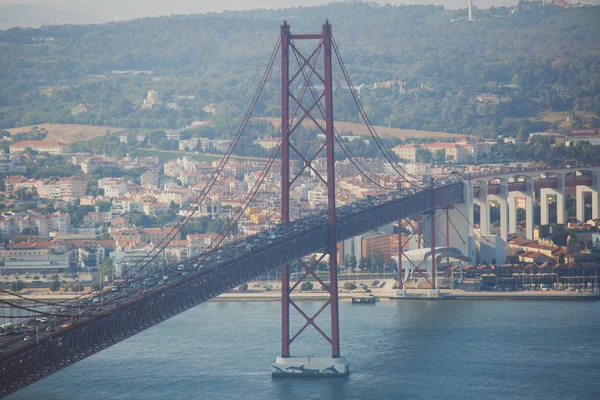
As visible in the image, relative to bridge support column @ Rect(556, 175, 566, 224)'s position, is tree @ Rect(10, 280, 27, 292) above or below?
below

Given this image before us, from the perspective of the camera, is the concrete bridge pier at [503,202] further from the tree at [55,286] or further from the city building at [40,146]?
the city building at [40,146]

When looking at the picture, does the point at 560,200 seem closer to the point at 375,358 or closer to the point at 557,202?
the point at 557,202

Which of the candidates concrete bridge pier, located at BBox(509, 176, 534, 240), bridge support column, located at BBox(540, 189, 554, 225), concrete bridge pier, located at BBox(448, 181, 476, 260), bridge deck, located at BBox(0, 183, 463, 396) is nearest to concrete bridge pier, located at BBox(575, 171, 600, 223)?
bridge support column, located at BBox(540, 189, 554, 225)

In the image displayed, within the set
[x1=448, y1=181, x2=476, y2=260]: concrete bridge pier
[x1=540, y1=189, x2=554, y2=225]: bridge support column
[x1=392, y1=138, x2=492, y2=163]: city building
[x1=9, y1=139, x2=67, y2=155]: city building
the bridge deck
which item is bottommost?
the bridge deck

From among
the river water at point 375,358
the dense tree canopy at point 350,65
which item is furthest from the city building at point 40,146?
the river water at point 375,358

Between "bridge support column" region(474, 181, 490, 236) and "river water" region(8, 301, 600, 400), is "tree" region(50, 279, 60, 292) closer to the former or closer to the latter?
"river water" region(8, 301, 600, 400)

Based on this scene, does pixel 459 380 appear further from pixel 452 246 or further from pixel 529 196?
pixel 529 196

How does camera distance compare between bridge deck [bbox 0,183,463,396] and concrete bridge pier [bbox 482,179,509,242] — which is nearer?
bridge deck [bbox 0,183,463,396]
